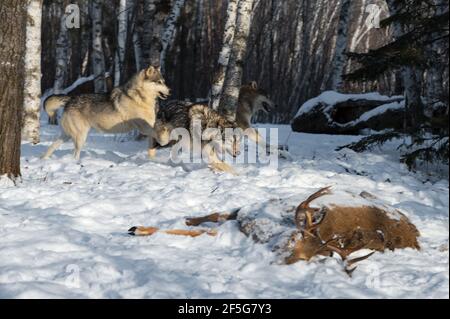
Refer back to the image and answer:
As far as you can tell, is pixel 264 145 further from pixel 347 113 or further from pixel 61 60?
pixel 61 60

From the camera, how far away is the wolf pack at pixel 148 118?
8375 millimetres

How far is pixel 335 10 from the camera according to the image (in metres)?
27.0

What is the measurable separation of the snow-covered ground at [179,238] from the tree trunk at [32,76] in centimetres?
278

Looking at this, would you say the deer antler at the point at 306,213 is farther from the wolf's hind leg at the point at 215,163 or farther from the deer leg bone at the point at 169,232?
the wolf's hind leg at the point at 215,163

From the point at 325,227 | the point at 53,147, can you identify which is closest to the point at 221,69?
the point at 53,147

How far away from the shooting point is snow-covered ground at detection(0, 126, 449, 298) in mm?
3680

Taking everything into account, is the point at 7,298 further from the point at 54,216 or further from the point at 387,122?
the point at 387,122

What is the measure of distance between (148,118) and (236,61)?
1903 millimetres

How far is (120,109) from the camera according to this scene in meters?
9.30

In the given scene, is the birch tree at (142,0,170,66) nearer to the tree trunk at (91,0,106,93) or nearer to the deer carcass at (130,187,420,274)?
the deer carcass at (130,187,420,274)

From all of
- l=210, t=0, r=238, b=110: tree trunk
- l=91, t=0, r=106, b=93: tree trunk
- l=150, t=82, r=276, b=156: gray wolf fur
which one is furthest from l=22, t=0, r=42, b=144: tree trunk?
l=91, t=0, r=106, b=93: tree trunk

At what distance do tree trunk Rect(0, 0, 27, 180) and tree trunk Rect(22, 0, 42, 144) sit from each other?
167 inches

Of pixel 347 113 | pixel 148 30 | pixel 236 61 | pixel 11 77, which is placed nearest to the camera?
pixel 11 77

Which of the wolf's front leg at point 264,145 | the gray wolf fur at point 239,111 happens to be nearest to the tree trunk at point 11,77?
the gray wolf fur at point 239,111
